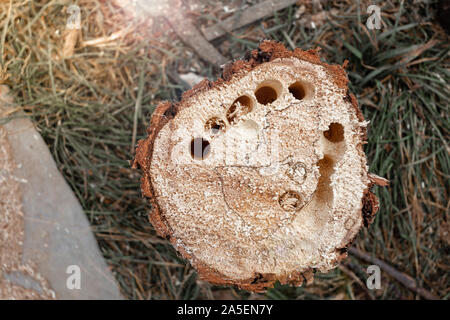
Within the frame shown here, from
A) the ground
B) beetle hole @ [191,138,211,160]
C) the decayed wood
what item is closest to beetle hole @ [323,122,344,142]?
beetle hole @ [191,138,211,160]

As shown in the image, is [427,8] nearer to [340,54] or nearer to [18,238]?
[340,54]

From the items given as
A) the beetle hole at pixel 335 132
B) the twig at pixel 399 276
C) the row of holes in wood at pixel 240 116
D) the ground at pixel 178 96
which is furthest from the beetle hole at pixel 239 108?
Answer: the twig at pixel 399 276

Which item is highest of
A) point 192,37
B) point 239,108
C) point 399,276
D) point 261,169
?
point 192,37

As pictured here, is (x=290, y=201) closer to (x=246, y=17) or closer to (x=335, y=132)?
(x=335, y=132)

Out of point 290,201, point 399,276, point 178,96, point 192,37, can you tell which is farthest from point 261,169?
point 399,276

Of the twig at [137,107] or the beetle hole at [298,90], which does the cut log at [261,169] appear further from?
the twig at [137,107]

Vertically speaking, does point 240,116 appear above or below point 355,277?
above

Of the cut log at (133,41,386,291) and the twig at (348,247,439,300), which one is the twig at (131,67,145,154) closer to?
the cut log at (133,41,386,291)

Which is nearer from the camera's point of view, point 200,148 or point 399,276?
point 200,148
